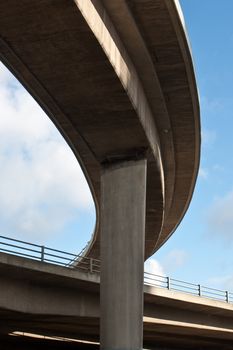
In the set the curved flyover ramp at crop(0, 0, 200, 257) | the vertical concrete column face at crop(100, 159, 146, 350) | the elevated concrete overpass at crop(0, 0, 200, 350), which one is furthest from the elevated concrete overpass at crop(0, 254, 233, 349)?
the curved flyover ramp at crop(0, 0, 200, 257)

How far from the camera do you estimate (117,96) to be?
20125 mm

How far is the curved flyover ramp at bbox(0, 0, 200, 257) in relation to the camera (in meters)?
16.5

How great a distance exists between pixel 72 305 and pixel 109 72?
14097mm

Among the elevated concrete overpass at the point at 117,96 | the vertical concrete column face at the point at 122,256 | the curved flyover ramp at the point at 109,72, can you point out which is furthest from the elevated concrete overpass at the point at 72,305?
the curved flyover ramp at the point at 109,72

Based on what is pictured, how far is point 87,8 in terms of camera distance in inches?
636

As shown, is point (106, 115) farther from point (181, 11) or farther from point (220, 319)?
point (220, 319)

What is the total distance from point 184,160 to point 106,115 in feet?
31.1

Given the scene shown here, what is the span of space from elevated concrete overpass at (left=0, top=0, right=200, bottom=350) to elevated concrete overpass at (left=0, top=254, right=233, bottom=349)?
345 centimetres

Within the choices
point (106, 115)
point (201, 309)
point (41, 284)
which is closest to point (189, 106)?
point (106, 115)

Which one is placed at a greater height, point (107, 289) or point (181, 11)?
point (181, 11)

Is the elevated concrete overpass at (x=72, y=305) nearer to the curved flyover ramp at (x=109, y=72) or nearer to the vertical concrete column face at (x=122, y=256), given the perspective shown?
the vertical concrete column face at (x=122, y=256)

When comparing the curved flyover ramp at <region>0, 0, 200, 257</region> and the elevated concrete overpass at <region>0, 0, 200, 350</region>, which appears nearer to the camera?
the curved flyover ramp at <region>0, 0, 200, 257</region>

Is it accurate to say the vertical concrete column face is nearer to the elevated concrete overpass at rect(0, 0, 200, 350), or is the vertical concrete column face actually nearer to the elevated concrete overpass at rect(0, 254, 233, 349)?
the elevated concrete overpass at rect(0, 0, 200, 350)

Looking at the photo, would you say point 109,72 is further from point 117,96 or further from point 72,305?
point 72,305
